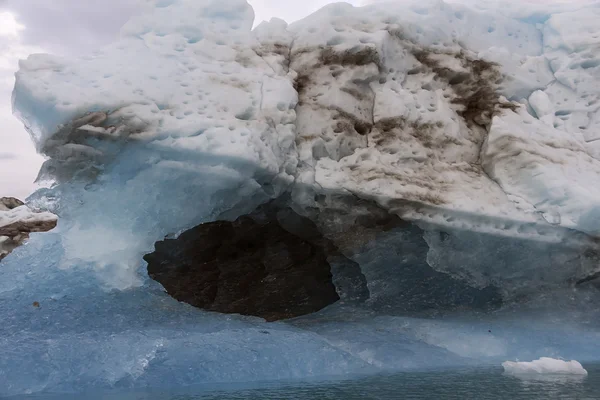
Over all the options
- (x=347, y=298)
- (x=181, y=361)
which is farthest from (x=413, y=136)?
(x=181, y=361)

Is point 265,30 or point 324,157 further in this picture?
point 265,30

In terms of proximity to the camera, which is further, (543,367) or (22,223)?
(22,223)

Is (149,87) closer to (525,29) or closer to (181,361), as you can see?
(181,361)

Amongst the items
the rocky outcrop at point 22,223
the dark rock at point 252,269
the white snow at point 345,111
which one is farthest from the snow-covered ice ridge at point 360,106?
the rocky outcrop at point 22,223

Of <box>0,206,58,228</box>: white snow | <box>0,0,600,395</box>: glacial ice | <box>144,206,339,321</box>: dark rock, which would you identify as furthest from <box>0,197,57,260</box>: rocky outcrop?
<box>0,0,600,395</box>: glacial ice

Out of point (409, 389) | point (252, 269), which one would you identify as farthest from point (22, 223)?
point (409, 389)

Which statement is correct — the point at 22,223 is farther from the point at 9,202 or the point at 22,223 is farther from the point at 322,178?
the point at 322,178
